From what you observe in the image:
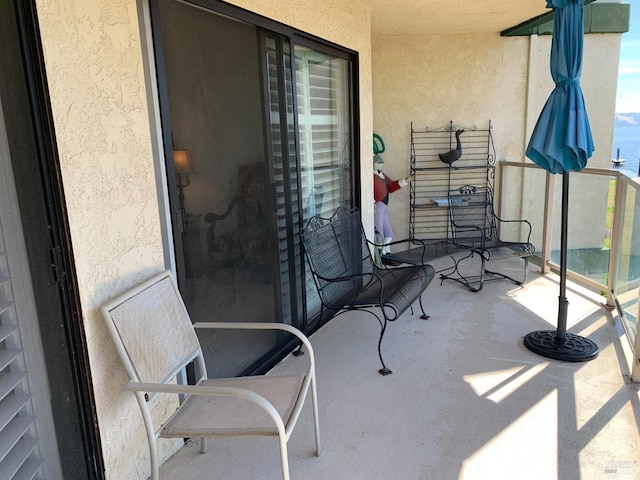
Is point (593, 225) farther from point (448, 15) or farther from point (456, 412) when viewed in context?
point (456, 412)

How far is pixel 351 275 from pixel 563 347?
1.43 m

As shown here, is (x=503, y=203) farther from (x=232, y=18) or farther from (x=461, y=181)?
(x=232, y=18)

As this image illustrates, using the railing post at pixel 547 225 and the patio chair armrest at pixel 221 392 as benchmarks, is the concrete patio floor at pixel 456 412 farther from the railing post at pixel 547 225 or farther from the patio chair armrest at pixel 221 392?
the railing post at pixel 547 225

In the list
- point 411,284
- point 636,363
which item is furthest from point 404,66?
point 636,363

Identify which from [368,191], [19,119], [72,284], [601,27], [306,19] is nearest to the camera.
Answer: [19,119]

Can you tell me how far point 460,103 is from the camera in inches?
221

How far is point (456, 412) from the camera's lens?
2.44m

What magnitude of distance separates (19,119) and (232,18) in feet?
4.68

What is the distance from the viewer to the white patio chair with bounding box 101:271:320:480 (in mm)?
1604

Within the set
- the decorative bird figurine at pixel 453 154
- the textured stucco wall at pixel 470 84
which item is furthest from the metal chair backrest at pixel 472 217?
the textured stucco wall at pixel 470 84

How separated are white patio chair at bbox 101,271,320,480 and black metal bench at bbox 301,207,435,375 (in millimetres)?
1073

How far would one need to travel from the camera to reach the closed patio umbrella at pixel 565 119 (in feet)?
8.64

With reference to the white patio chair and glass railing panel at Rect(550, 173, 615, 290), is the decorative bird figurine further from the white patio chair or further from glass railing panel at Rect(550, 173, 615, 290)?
the white patio chair

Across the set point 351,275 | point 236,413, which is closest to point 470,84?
point 351,275
